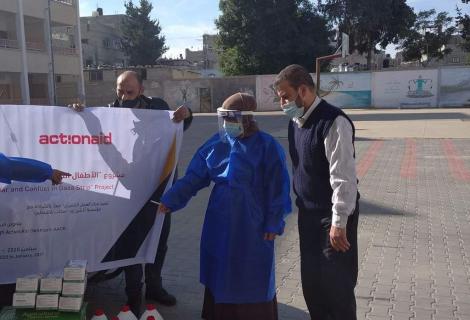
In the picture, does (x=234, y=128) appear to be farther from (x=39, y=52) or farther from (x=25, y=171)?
(x=39, y=52)

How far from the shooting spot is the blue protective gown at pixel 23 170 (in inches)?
129

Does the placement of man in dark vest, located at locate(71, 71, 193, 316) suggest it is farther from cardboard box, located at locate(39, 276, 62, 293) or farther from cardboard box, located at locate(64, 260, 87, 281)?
cardboard box, located at locate(39, 276, 62, 293)

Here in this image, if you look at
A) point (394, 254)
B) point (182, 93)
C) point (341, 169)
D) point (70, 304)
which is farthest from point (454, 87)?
point (70, 304)

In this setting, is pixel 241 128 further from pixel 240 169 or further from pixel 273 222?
pixel 273 222

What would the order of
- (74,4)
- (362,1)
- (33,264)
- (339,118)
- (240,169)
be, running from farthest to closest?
(362,1), (74,4), (33,264), (240,169), (339,118)

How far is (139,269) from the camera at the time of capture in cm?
393

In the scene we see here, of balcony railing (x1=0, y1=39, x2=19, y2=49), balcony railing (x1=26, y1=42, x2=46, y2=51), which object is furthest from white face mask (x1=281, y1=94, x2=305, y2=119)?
balcony railing (x1=26, y1=42, x2=46, y2=51)

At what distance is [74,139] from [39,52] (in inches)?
1329

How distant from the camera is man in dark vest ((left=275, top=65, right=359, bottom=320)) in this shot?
111 inches

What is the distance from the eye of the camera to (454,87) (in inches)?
1337

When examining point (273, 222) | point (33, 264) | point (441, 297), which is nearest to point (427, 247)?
point (441, 297)

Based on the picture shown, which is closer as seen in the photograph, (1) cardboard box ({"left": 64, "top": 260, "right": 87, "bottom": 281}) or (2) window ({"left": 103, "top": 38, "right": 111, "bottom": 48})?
(1) cardboard box ({"left": 64, "top": 260, "right": 87, "bottom": 281})

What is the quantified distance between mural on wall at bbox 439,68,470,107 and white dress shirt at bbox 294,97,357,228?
112 feet

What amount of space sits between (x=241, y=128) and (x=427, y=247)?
3484 millimetres
